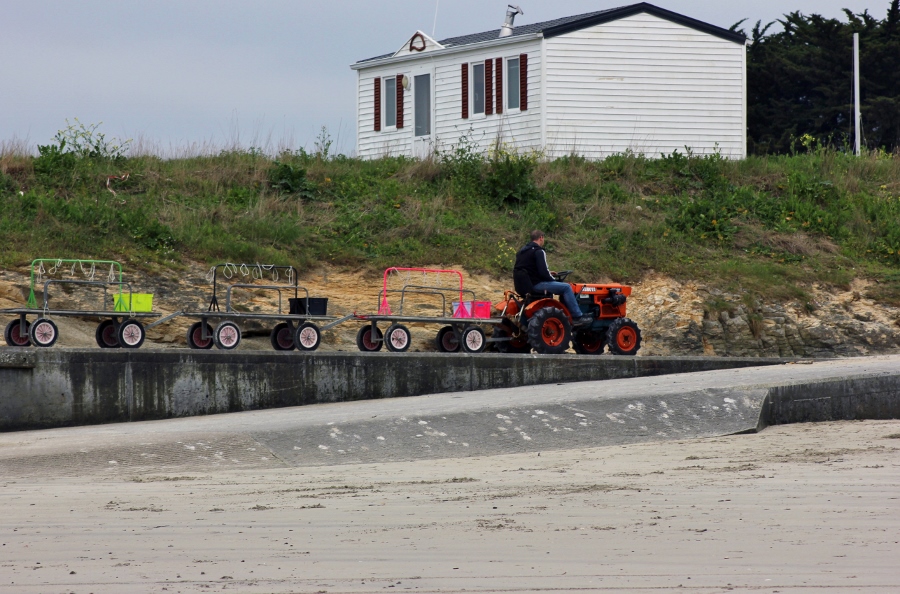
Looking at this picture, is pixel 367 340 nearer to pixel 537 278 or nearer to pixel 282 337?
pixel 282 337

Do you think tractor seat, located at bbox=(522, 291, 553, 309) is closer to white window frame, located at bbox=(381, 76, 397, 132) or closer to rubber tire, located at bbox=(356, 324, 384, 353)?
rubber tire, located at bbox=(356, 324, 384, 353)

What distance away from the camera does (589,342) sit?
627 inches

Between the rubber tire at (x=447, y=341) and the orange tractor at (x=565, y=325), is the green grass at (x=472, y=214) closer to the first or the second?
the rubber tire at (x=447, y=341)

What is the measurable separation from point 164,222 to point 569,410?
11617 mm

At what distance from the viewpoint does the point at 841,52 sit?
41281mm

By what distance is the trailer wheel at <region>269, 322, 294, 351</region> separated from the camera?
50.5ft

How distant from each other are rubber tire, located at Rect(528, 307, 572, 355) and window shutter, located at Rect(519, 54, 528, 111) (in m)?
13.4

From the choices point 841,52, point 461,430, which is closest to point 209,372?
point 461,430

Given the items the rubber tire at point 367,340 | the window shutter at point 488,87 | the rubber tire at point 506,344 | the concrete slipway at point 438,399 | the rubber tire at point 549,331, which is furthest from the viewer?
the window shutter at point 488,87

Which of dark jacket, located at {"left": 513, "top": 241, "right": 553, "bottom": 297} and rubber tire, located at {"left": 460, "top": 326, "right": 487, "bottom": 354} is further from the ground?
dark jacket, located at {"left": 513, "top": 241, "right": 553, "bottom": 297}

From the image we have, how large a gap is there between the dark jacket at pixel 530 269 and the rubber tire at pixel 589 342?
140 centimetres

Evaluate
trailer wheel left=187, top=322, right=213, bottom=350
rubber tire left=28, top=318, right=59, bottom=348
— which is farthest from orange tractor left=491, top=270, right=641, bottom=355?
rubber tire left=28, top=318, right=59, bottom=348

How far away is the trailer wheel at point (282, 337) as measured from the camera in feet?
50.5

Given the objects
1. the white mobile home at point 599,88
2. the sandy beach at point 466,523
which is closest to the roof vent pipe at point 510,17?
the white mobile home at point 599,88
